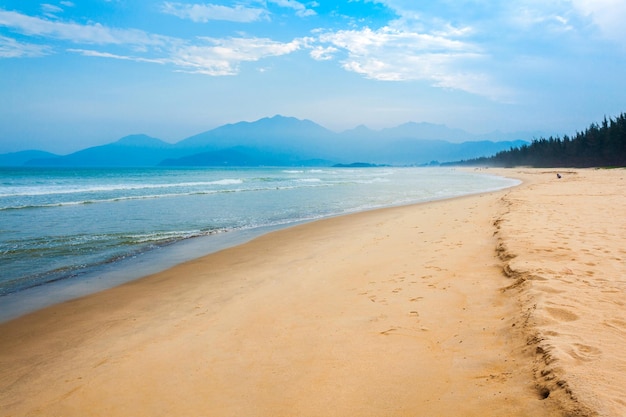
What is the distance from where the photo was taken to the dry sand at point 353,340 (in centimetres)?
302

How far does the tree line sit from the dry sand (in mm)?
73985

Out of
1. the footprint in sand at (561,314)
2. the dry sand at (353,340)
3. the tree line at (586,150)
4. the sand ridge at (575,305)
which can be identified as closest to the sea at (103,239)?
the dry sand at (353,340)

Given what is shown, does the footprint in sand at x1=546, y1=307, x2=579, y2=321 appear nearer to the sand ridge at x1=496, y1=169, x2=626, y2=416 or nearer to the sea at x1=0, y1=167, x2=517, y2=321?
the sand ridge at x1=496, y1=169, x2=626, y2=416

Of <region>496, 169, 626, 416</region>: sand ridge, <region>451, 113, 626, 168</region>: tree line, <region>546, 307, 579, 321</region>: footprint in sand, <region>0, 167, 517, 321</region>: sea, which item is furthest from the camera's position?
<region>451, 113, 626, 168</region>: tree line

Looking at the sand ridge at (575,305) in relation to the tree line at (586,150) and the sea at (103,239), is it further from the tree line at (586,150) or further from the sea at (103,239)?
the tree line at (586,150)

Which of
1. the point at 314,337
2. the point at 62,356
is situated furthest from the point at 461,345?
the point at 62,356

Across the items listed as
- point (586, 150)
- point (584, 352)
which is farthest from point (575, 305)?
point (586, 150)

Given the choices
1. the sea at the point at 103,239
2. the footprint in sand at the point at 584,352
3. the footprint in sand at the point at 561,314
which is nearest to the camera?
the footprint in sand at the point at 584,352

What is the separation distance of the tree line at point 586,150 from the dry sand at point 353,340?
74.0m

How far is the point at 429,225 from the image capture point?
12.2 m

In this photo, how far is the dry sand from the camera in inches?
119

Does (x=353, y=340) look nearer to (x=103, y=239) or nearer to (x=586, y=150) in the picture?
(x=103, y=239)

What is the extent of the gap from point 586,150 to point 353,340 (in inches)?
3546

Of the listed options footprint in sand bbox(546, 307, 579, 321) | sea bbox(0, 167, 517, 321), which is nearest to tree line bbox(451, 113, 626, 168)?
sea bbox(0, 167, 517, 321)
